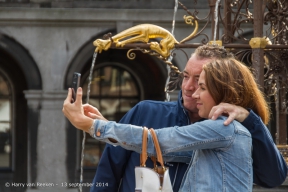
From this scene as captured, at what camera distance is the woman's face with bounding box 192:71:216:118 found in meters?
2.89

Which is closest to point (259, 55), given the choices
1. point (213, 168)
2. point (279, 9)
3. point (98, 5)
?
point (279, 9)

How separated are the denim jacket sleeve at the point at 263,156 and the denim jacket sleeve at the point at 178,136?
141 millimetres

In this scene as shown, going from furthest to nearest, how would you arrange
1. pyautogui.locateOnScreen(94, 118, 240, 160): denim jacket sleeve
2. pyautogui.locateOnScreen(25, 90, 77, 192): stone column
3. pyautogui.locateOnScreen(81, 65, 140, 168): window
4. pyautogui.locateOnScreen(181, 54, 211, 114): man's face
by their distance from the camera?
1. pyautogui.locateOnScreen(81, 65, 140, 168): window
2. pyautogui.locateOnScreen(25, 90, 77, 192): stone column
3. pyautogui.locateOnScreen(181, 54, 211, 114): man's face
4. pyautogui.locateOnScreen(94, 118, 240, 160): denim jacket sleeve

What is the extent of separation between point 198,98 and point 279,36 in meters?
3.11

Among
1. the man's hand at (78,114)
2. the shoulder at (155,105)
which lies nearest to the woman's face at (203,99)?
the shoulder at (155,105)

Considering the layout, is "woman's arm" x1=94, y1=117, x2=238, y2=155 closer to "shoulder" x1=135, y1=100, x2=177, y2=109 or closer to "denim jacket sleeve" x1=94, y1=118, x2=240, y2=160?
"denim jacket sleeve" x1=94, y1=118, x2=240, y2=160

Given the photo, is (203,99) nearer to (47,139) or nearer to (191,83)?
(191,83)

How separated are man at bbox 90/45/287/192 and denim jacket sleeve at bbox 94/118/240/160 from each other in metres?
0.08

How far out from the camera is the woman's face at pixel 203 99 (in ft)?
9.50

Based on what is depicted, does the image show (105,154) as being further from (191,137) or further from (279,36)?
(279,36)

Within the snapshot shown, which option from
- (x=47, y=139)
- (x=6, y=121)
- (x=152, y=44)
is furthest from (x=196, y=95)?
(x=6, y=121)

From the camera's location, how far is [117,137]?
2795 millimetres

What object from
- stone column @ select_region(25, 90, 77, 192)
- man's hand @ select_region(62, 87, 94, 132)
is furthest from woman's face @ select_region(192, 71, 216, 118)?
stone column @ select_region(25, 90, 77, 192)

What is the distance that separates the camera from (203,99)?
9.56 ft
